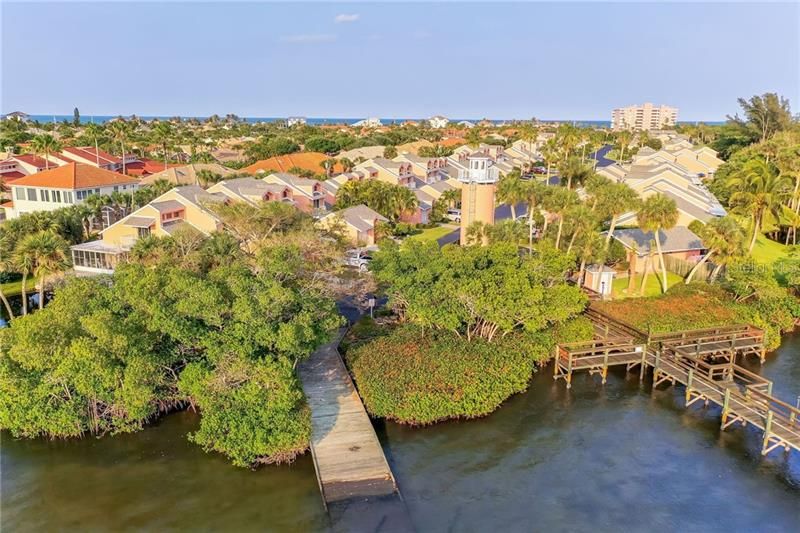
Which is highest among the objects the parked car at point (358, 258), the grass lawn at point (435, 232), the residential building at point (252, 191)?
the residential building at point (252, 191)

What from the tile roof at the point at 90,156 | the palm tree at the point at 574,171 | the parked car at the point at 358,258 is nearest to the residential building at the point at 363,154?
the tile roof at the point at 90,156

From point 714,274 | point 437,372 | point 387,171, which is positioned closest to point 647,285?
point 714,274

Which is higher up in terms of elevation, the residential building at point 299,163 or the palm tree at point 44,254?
the residential building at point 299,163

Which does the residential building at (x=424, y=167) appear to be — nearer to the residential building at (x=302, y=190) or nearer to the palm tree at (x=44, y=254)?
the residential building at (x=302, y=190)

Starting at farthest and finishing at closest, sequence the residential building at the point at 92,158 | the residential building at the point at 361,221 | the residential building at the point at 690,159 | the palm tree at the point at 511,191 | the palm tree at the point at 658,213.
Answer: the residential building at the point at 690,159, the residential building at the point at 92,158, the residential building at the point at 361,221, the palm tree at the point at 511,191, the palm tree at the point at 658,213

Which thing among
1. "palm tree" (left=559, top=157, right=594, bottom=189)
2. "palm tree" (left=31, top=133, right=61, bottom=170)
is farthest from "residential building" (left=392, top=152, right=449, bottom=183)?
"palm tree" (left=31, top=133, right=61, bottom=170)

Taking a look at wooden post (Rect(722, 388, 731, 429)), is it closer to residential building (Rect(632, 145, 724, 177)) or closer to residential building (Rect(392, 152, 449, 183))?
residential building (Rect(392, 152, 449, 183))
